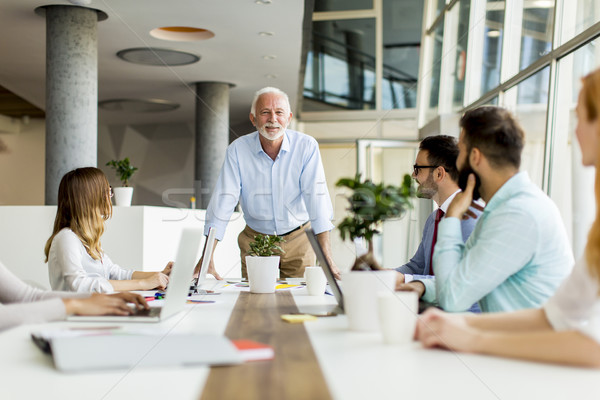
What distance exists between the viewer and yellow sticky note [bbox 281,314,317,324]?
141 centimetres

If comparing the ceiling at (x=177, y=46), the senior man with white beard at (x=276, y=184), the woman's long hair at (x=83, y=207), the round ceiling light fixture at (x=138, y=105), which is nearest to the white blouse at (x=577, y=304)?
the woman's long hair at (x=83, y=207)

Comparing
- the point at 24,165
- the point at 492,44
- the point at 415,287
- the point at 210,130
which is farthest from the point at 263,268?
the point at 24,165

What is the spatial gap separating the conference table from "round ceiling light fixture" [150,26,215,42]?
609 cm

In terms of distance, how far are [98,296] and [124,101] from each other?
9.85 meters

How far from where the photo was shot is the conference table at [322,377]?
82cm

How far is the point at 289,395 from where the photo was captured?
2.68ft

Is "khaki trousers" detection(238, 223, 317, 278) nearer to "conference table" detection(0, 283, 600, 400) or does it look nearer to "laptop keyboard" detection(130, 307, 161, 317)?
"laptop keyboard" detection(130, 307, 161, 317)

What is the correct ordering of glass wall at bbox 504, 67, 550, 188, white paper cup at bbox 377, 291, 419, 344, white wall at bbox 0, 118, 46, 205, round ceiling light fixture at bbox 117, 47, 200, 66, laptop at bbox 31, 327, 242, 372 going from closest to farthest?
laptop at bbox 31, 327, 242, 372 < white paper cup at bbox 377, 291, 419, 344 < glass wall at bbox 504, 67, 550, 188 < round ceiling light fixture at bbox 117, 47, 200, 66 < white wall at bbox 0, 118, 46, 205

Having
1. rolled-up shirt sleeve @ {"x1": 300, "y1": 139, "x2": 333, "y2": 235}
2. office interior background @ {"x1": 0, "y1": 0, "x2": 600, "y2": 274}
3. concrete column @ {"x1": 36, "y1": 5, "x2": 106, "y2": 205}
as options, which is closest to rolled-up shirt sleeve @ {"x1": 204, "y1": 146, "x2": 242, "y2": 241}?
rolled-up shirt sleeve @ {"x1": 300, "y1": 139, "x2": 333, "y2": 235}

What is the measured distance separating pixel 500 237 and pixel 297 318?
0.51 meters

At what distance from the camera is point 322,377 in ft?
2.98

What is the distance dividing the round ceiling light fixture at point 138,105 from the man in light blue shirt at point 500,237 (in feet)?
31.9

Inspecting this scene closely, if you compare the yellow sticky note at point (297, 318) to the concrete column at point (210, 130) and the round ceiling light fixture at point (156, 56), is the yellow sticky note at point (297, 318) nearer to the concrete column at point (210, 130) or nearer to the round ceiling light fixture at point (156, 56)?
the round ceiling light fixture at point (156, 56)

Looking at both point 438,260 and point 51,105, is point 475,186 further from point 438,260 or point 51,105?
point 51,105
